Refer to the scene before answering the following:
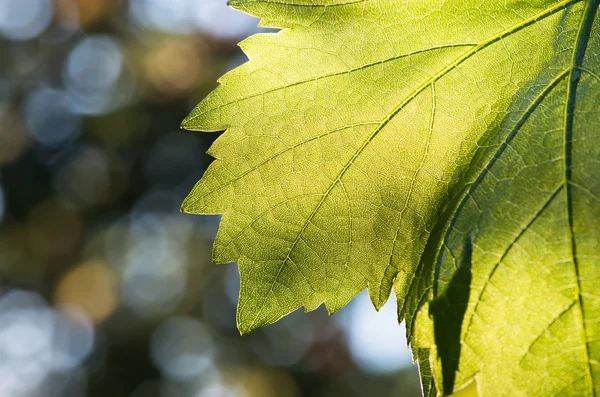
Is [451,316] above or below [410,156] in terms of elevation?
below

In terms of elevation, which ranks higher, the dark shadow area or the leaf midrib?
the leaf midrib

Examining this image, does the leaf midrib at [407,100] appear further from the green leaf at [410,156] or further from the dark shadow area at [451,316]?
the dark shadow area at [451,316]

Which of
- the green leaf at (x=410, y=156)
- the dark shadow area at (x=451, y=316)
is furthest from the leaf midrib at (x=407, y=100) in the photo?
the dark shadow area at (x=451, y=316)

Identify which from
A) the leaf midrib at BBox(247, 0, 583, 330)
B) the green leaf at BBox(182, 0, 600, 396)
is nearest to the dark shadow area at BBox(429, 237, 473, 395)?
the green leaf at BBox(182, 0, 600, 396)

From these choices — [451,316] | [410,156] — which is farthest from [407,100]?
[451,316]

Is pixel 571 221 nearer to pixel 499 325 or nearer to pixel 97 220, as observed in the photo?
pixel 499 325

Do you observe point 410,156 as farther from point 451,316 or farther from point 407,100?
point 451,316

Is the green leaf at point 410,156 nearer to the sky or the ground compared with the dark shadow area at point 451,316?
nearer to the sky

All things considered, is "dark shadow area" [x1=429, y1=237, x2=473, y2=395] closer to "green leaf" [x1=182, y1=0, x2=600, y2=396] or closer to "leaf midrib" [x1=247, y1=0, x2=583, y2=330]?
"green leaf" [x1=182, y1=0, x2=600, y2=396]
